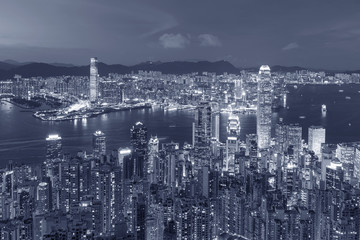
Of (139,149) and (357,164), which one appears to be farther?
(139,149)

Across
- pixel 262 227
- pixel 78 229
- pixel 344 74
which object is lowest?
pixel 262 227

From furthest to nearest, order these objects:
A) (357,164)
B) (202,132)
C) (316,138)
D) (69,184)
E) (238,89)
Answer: (238,89), (202,132), (316,138), (357,164), (69,184)

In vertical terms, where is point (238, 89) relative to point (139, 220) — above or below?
above

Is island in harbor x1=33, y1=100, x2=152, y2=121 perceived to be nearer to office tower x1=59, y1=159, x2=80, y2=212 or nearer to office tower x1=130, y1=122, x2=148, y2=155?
office tower x1=130, y1=122, x2=148, y2=155

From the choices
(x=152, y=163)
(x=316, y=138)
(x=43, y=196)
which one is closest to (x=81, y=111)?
(x=152, y=163)

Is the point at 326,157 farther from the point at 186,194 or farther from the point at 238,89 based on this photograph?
the point at 238,89

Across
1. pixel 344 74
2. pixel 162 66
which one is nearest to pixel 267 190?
pixel 162 66

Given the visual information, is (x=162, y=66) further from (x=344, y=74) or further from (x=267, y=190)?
(x=267, y=190)
